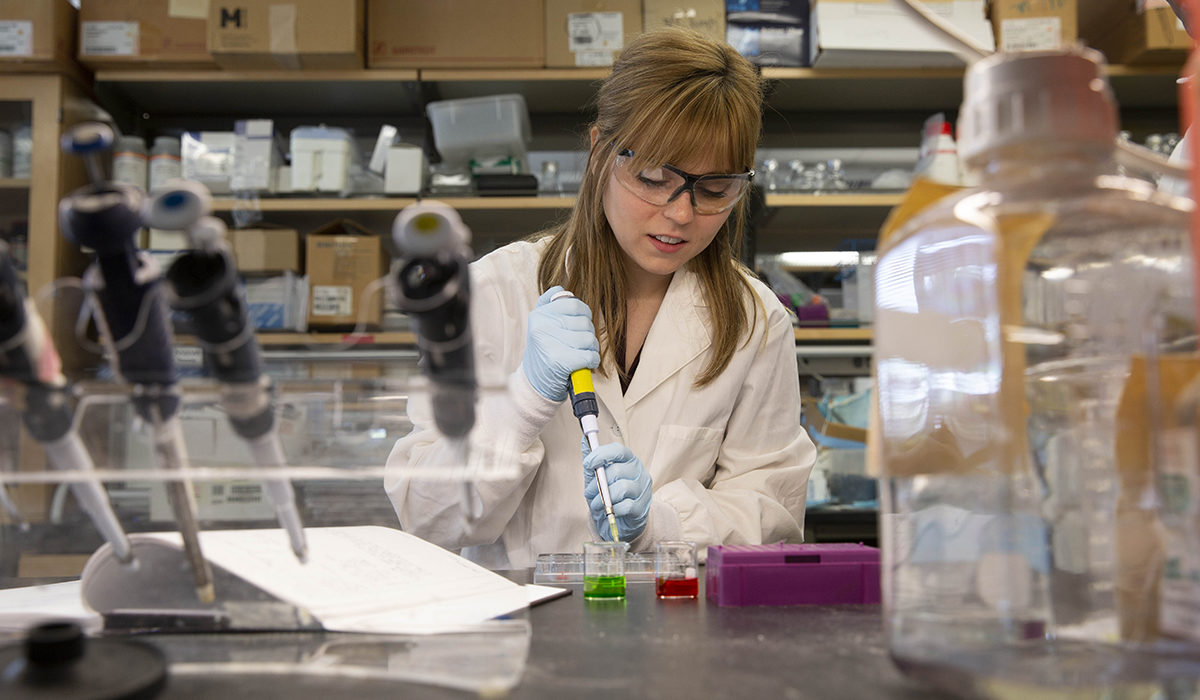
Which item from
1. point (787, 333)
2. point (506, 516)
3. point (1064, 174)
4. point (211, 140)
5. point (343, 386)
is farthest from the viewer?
point (211, 140)


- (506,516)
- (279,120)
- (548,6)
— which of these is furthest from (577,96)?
(506,516)

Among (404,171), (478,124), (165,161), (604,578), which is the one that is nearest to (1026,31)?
(478,124)

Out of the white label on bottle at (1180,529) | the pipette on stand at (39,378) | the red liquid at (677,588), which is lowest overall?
the red liquid at (677,588)

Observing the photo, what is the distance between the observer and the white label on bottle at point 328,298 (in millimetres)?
2604

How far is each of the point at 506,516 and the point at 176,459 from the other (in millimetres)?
926

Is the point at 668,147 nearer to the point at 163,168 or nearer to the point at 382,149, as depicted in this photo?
the point at 382,149

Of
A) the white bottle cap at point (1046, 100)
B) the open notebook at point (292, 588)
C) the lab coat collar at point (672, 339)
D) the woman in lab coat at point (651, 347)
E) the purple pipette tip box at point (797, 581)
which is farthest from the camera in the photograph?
the lab coat collar at point (672, 339)

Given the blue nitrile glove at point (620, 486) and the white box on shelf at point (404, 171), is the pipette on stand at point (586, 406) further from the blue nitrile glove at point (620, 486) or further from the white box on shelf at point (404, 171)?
the white box on shelf at point (404, 171)

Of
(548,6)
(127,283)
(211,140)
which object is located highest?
(548,6)

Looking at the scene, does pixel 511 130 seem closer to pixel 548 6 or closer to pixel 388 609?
pixel 548 6

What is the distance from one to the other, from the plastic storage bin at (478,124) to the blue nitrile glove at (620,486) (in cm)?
171

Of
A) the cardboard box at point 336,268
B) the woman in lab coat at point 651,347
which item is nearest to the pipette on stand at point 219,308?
the woman in lab coat at point 651,347

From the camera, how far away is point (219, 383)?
1.80ft

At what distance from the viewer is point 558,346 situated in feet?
4.16
